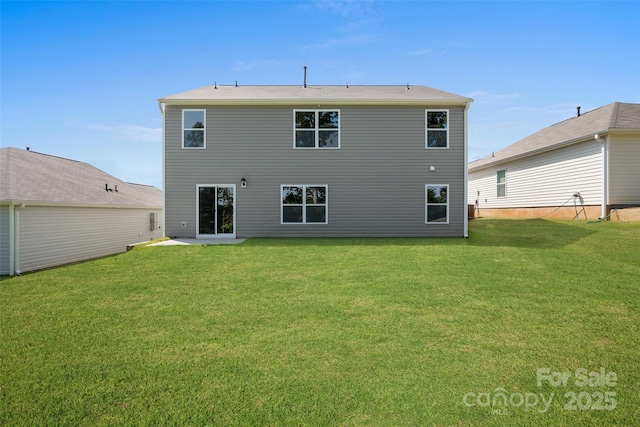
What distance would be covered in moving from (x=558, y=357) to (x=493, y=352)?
26.3 inches

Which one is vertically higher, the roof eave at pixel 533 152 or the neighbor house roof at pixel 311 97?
the neighbor house roof at pixel 311 97

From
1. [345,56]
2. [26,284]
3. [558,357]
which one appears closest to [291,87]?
[345,56]

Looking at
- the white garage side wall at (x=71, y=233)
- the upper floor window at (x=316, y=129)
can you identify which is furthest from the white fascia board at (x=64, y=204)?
the upper floor window at (x=316, y=129)

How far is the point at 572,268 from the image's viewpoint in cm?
725

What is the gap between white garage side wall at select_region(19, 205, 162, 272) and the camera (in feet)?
39.3

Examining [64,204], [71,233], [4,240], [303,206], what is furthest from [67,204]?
[303,206]

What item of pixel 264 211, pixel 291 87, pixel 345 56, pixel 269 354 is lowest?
pixel 269 354

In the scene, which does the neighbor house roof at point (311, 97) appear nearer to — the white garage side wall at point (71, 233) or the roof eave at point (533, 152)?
the roof eave at point (533, 152)

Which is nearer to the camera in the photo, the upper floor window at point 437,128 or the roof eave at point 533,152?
the upper floor window at point 437,128

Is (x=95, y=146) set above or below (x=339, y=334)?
above

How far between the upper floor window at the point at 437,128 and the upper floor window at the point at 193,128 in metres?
8.63

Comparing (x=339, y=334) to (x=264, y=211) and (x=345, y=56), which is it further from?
(x=345, y=56)

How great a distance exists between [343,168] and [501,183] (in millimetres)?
11870

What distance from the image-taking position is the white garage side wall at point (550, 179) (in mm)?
13492
